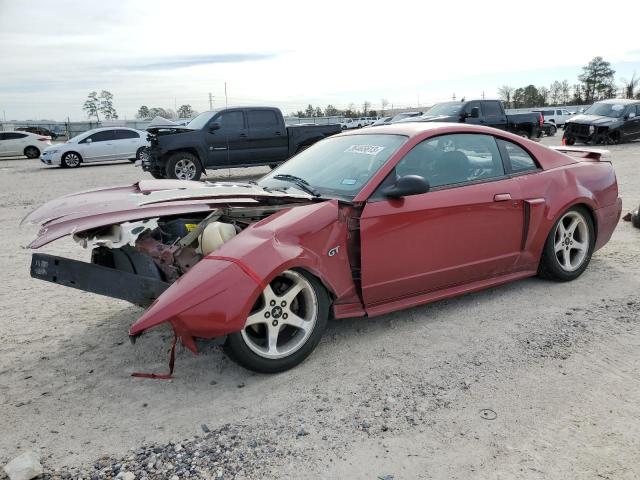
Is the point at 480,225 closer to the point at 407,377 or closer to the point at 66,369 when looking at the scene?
the point at 407,377

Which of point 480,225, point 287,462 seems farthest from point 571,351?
point 287,462

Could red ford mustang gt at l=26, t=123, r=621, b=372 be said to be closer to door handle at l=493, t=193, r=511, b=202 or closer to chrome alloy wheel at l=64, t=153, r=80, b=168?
door handle at l=493, t=193, r=511, b=202

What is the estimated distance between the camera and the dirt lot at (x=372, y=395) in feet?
8.11

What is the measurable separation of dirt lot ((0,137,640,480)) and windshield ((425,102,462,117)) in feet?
42.2

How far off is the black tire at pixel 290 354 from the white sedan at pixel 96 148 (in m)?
17.5

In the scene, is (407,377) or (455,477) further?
(407,377)

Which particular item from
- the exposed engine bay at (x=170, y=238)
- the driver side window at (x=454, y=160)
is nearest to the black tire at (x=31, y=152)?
the exposed engine bay at (x=170, y=238)

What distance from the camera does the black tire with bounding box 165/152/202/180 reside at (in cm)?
1255

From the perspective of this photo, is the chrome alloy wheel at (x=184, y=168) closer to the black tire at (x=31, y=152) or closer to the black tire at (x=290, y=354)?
the black tire at (x=290, y=354)

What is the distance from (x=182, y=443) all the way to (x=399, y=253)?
187cm

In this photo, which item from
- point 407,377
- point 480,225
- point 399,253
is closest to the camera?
point 407,377

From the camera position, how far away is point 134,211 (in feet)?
10.7

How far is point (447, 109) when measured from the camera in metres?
16.9

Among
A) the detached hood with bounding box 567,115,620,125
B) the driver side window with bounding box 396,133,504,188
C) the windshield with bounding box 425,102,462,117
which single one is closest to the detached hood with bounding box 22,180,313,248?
the driver side window with bounding box 396,133,504,188
